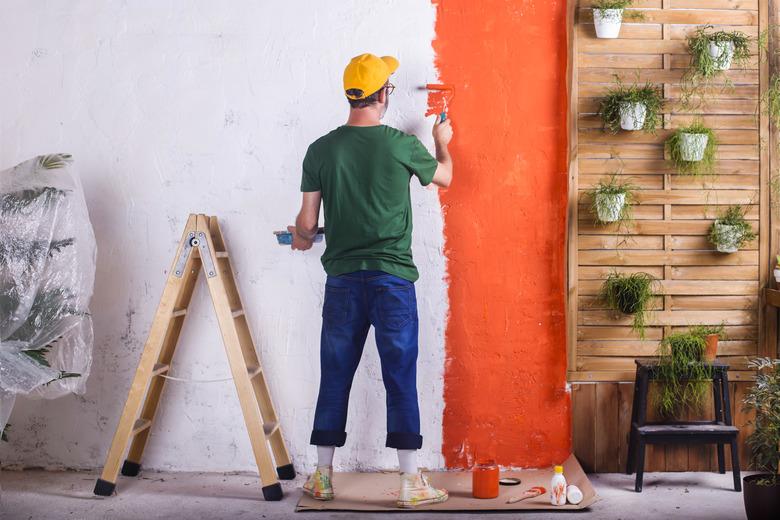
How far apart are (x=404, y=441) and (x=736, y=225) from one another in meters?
1.59

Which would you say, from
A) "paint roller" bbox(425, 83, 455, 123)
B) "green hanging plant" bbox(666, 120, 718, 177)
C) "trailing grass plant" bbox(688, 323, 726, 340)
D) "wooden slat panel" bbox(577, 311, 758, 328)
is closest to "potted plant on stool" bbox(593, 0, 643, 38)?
"green hanging plant" bbox(666, 120, 718, 177)

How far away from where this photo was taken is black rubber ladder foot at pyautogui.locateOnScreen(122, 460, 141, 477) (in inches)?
129

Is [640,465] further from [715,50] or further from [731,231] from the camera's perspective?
[715,50]

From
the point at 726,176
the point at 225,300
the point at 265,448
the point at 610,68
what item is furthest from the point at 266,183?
the point at 726,176

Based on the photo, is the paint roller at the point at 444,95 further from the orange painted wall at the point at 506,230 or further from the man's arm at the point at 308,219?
the man's arm at the point at 308,219

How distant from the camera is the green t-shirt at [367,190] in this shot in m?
2.89

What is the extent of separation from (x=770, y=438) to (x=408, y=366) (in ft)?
4.14

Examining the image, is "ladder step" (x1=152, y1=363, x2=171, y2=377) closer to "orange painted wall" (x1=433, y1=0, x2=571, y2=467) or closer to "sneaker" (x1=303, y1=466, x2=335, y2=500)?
"sneaker" (x1=303, y1=466, x2=335, y2=500)

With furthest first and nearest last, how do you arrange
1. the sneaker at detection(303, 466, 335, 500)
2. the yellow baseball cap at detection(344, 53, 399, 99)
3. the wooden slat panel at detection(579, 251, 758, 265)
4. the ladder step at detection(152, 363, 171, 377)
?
the wooden slat panel at detection(579, 251, 758, 265) < the ladder step at detection(152, 363, 171, 377) < the sneaker at detection(303, 466, 335, 500) < the yellow baseball cap at detection(344, 53, 399, 99)

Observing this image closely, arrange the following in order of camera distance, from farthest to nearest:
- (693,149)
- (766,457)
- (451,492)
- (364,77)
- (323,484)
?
(693,149) < (451,492) < (323,484) < (364,77) < (766,457)

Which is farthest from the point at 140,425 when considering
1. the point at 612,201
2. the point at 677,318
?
the point at 677,318

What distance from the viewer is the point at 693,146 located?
10.5 ft

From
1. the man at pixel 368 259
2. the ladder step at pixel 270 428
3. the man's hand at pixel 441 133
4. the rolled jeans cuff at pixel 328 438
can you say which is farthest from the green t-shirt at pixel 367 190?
the ladder step at pixel 270 428

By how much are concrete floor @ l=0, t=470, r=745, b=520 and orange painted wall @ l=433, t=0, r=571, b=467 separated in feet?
1.39
